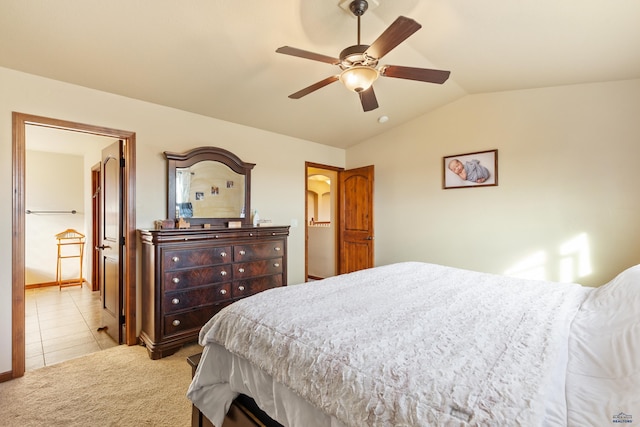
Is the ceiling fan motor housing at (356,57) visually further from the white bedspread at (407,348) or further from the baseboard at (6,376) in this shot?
the baseboard at (6,376)

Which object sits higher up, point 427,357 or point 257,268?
point 427,357

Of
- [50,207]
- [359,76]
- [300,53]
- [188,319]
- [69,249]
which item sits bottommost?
[188,319]

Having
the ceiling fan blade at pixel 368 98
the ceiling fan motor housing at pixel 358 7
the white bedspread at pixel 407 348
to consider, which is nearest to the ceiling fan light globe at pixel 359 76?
the ceiling fan blade at pixel 368 98

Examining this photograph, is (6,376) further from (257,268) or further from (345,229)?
(345,229)

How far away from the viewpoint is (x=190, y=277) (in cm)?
283

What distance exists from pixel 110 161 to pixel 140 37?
153 cm

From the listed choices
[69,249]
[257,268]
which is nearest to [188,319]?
[257,268]

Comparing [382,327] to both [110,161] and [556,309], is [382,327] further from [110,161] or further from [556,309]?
[110,161]

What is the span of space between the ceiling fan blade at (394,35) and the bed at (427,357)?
1.46 meters

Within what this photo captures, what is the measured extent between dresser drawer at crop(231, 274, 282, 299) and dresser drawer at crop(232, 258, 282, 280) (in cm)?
6

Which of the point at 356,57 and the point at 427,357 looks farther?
the point at 356,57

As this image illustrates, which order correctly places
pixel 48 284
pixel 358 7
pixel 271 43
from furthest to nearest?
pixel 48 284 < pixel 271 43 < pixel 358 7

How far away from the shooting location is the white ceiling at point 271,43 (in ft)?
6.45

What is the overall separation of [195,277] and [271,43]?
2208mm
